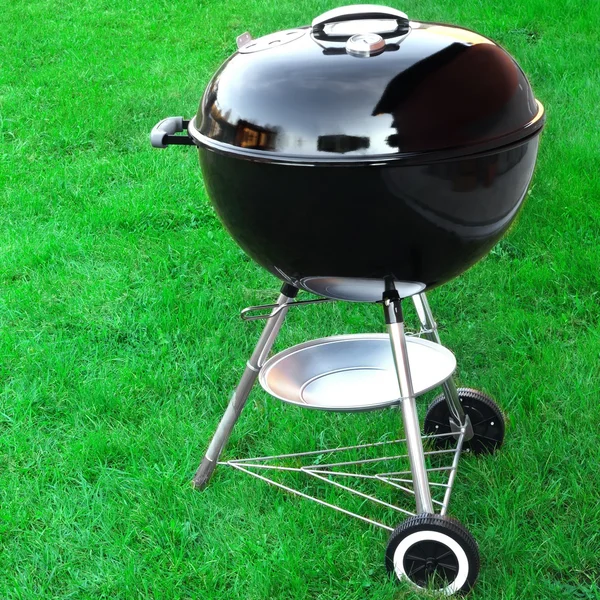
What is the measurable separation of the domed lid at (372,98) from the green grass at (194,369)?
44.5 inches

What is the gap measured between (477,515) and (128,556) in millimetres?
1009

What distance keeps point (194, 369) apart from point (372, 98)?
170 centimetres

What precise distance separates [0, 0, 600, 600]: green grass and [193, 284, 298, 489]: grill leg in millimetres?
73

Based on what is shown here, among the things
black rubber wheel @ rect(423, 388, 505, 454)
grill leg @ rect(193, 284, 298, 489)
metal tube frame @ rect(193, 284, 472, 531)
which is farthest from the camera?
black rubber wheel @ rect(423, 388, 505, 454)

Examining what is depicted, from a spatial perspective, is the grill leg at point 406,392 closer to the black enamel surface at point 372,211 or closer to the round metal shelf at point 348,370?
the black enamel surface at point 372,211

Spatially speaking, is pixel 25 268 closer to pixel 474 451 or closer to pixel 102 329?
pixel 102 329

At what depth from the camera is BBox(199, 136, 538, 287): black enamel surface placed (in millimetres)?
1854

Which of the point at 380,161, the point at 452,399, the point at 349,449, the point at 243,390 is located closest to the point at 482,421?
the point at 452,399

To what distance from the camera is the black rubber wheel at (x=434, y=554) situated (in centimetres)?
211

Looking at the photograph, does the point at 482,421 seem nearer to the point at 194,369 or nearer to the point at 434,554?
the point at 434,554

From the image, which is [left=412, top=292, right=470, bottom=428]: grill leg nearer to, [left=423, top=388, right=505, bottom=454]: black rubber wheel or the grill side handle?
[left=423, top=388, right=505, bottom=454]: black rubber wheel

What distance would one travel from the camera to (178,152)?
198 inches

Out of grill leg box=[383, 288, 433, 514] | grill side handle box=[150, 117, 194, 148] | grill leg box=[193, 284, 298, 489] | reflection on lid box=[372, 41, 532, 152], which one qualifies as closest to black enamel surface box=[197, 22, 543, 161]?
reflection on lid box=[372, 41, 532, 152]

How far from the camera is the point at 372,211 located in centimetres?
188
